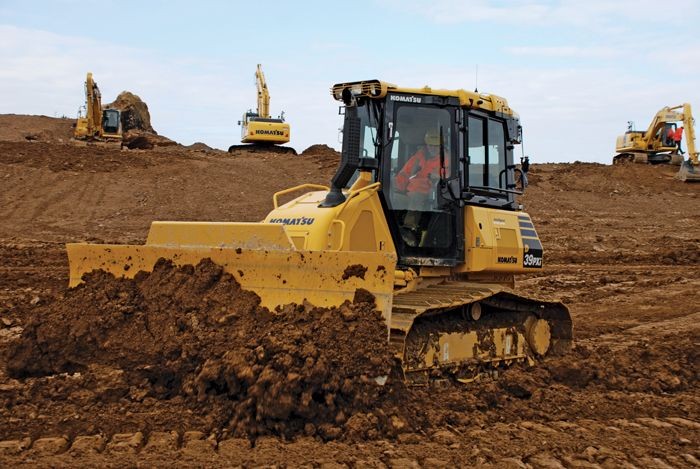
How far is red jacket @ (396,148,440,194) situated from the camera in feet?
26.1

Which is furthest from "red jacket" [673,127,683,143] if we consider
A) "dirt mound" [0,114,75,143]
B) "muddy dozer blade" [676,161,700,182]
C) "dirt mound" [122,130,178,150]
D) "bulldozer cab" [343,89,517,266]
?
"bulldozer cab" [343,89,517,266]

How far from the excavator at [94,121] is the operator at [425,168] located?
31.4 metres

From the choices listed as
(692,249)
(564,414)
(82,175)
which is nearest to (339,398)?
(564,414)

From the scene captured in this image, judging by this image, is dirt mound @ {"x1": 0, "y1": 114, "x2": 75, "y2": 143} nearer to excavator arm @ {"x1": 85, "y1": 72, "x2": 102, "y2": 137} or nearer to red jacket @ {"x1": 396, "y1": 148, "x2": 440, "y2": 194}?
excavator arm @ {"x1": 85, "y1": 72, "x2": 102, "y2": 137}

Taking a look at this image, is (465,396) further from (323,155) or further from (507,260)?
A: (323,155)

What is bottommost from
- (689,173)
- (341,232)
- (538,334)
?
(538,334)

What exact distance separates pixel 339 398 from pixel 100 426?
1673 mm

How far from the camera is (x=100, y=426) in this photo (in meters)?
5.86

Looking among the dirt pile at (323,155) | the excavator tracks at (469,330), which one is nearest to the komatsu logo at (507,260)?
the excavator tracks at (469,330)

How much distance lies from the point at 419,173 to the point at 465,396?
86.6 inches

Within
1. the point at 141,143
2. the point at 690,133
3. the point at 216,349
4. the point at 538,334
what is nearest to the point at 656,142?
the point at 690,133

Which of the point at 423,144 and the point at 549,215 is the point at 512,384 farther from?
the point at 549,215

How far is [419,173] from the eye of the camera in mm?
8031

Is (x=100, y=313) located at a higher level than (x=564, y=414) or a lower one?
higher
